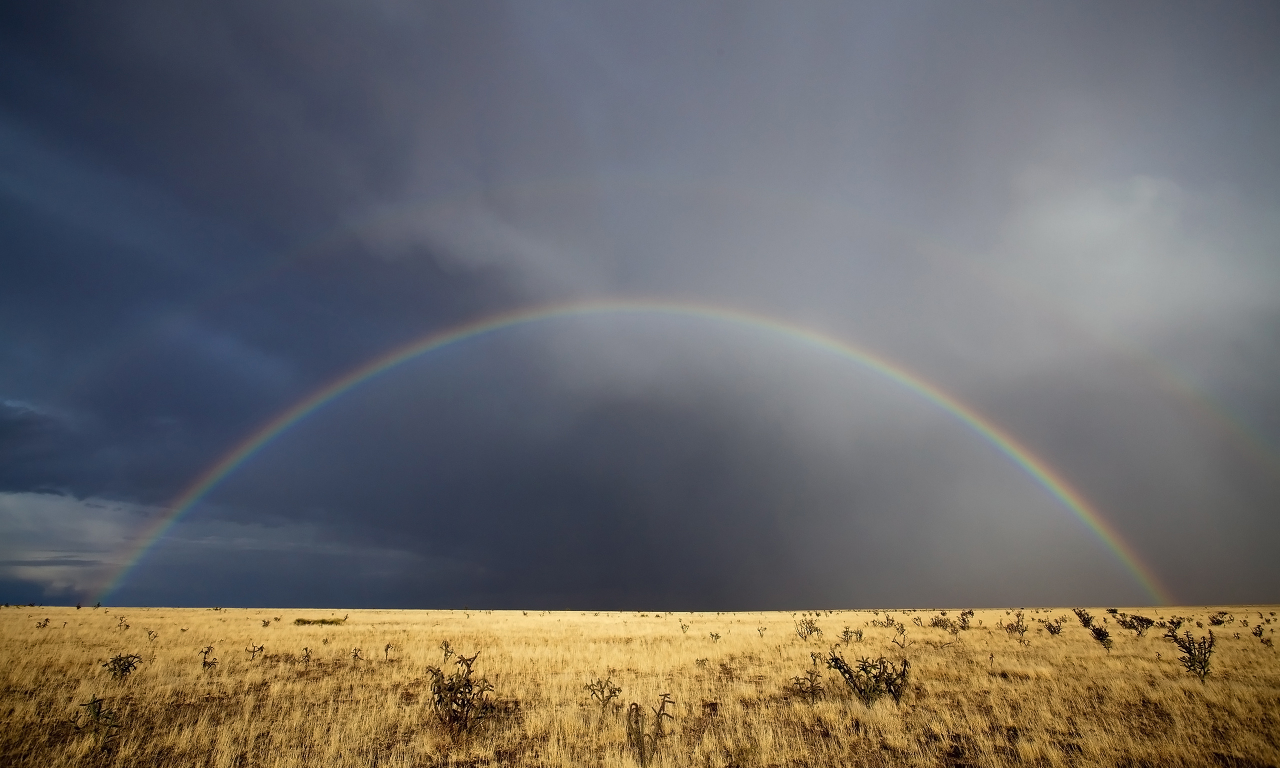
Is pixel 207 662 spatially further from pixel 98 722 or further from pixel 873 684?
pixel 873 684

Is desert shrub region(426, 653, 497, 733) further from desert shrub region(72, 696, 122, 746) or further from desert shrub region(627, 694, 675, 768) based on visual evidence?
desert shrub region(72, 696, 122, 746)

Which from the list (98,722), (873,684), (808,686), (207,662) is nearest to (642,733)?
(808,686)

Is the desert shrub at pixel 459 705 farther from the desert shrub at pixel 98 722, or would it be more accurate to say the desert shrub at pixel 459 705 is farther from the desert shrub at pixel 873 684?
the desert shrub at pixel 873 684

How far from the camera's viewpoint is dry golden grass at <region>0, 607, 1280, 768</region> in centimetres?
1073

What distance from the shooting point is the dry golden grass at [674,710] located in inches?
422

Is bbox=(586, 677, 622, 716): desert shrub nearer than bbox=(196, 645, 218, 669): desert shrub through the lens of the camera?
Yes

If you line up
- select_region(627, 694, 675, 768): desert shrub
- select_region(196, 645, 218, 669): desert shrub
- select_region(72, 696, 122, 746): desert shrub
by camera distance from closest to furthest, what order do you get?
select_region(627, 694, 675, 768): desert shrub < select_region(72, 696, 122, 746): desert shrub < select_region(196, 645, 218, 669): desert shrub

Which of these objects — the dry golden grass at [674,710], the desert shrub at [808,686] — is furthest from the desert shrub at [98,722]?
the desert shrub at [808,686]

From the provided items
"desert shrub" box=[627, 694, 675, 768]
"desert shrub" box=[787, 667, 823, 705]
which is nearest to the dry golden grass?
"desert shrub" box=[627, 694, 675, 768]

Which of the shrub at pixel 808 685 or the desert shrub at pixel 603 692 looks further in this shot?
the shrub at pixel 808 685

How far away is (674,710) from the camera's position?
526 inches

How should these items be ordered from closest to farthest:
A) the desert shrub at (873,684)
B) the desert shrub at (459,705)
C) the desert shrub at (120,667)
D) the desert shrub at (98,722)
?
the desert shrub at (98,722), the desert shrub at (459,705), the desert shrub at (873,684), the desert shrub at (120,667)

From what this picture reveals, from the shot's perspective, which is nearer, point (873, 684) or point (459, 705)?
point (459, 705)

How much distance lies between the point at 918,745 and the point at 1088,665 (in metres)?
11.7
